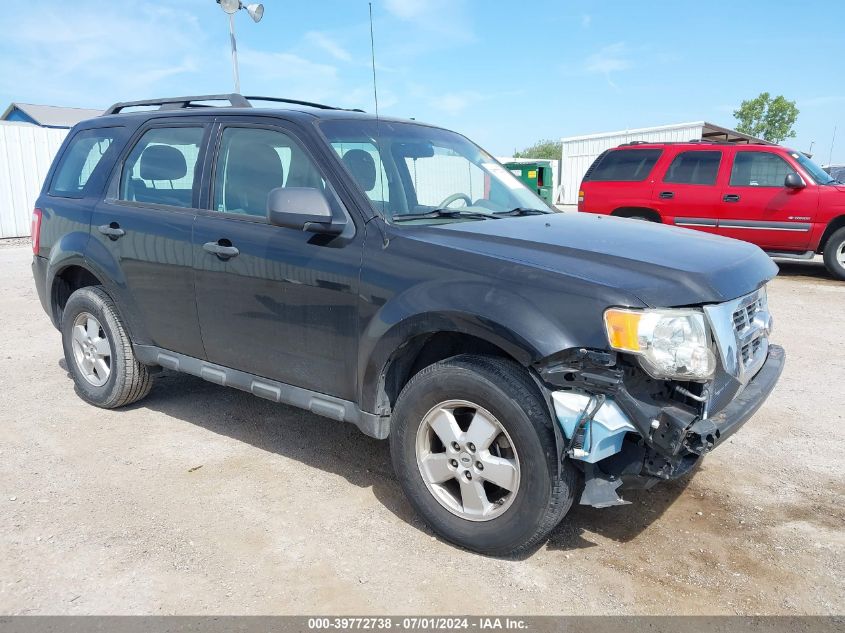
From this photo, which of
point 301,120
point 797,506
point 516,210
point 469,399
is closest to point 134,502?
point 469,399

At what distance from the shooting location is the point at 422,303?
2951mm

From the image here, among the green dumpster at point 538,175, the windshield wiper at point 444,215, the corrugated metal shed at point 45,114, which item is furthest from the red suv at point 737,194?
the corrugated metal shed at point 45,114

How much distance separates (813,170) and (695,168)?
66.3 inches

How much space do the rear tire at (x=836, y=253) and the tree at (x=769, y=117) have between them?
48.5 m

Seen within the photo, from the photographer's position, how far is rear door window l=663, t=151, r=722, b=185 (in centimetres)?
1055

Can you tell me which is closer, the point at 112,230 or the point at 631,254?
the point at 631,254

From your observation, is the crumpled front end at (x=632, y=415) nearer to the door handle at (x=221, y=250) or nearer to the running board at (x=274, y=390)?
the running board at (x=274, y=390)

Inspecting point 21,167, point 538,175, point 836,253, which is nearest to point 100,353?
point 836,253

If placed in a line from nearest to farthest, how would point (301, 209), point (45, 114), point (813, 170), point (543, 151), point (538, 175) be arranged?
point (301, 209) → point (813, 170) → point (538, 175) → point (45, 114) → point (543, 151)

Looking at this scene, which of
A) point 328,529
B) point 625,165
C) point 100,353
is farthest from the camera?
point 625,165

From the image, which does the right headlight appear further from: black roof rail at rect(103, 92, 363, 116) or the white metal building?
the white metal building

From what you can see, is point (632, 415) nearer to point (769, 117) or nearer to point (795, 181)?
point (795, 181)

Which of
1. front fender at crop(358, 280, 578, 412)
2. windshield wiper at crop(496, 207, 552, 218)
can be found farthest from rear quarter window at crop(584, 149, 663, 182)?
front fender at crop(358, 280, 578, 412)

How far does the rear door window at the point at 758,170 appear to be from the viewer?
1021 centimetres
